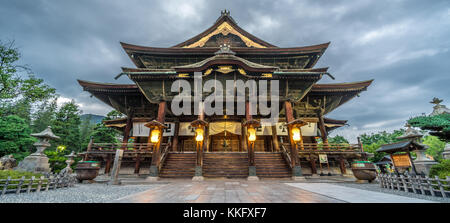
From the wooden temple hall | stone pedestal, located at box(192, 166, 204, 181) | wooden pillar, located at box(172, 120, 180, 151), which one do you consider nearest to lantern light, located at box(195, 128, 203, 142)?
the wooden temple hall

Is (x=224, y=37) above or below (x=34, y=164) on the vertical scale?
above

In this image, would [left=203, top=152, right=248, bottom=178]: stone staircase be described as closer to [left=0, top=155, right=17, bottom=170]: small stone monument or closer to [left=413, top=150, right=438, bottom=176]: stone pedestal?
[left=413, top=150, right=438, bottom=176]: stone pedestal

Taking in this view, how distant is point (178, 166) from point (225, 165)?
3.20 m

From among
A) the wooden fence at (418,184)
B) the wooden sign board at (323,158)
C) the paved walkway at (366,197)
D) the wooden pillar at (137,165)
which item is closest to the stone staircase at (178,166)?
the wooden pillar at (137,165)

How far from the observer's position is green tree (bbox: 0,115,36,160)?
1364 centimetres

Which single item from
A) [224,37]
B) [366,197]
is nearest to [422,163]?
[366,197]

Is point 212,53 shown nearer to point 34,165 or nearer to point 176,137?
point 176,137

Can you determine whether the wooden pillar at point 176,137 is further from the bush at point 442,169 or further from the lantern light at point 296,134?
the bush at point 442,169

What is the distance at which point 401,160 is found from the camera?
748 centimetres

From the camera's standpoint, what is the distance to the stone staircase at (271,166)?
973 centimetres

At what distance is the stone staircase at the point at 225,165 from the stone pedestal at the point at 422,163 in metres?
8.16
